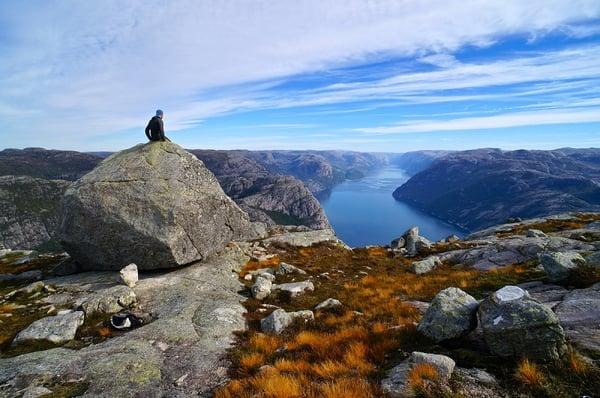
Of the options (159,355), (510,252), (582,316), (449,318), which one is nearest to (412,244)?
(510,252)

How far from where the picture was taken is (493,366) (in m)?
8.90

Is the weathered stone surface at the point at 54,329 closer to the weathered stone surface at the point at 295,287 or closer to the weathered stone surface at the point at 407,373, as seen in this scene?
the weathered stone surface at the point at 295,287

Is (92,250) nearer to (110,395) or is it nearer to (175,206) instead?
(175,206)

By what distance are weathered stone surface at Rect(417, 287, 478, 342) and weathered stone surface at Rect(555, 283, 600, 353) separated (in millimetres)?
2528

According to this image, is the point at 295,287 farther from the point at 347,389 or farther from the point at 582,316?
the point at 582,316

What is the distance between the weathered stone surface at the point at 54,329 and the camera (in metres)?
13.7

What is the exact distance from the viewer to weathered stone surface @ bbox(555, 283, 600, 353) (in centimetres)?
926

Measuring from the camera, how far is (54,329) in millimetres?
14195

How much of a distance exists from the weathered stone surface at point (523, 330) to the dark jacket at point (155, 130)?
24024mm

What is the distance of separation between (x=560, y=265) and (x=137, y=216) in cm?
2307

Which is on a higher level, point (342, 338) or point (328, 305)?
point (342, 338)

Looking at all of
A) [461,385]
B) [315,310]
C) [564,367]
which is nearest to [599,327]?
[564,367]

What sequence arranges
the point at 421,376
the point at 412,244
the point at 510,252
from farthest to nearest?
the point at 412,244, the point at 510,252, the point at 421,376

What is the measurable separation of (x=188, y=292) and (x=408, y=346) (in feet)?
40.5
